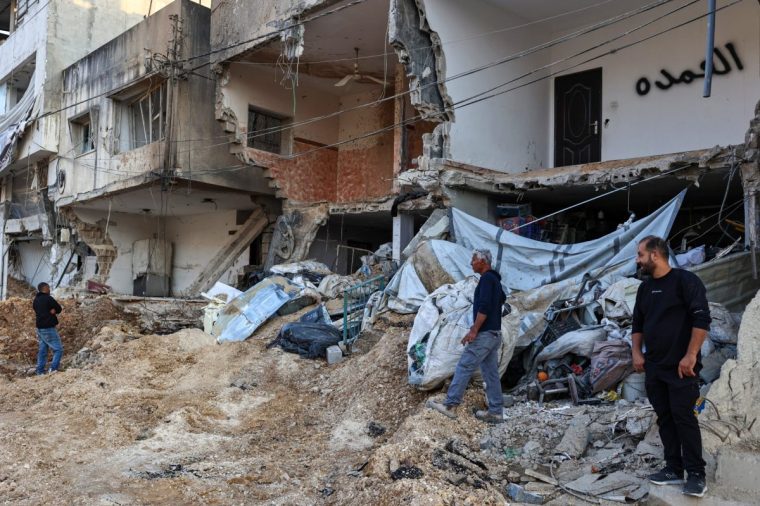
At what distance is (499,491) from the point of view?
4402 mm

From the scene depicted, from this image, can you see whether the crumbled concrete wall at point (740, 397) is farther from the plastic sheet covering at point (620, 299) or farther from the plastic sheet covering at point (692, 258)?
the plastic sheet covering at point (692, 258)

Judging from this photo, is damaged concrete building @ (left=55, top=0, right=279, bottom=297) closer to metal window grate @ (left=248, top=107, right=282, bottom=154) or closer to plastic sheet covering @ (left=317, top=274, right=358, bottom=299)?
metal window grate @ (left=248, top=107, right=282, bottom=154)

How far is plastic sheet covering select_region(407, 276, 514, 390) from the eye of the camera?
6.32 metres

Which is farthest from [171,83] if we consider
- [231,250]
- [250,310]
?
[250,310]

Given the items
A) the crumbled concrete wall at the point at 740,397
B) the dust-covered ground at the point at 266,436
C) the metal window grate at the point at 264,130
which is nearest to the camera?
the crumbled concrete wall at the point at 740,397

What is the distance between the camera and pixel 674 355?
3.77 metres

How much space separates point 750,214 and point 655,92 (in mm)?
3939

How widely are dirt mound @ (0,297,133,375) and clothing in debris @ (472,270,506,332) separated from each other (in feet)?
30.3

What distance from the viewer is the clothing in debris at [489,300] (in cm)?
557

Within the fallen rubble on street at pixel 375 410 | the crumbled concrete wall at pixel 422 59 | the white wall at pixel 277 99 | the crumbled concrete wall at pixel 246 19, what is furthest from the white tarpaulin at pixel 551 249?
the white wall at pixel 277 99

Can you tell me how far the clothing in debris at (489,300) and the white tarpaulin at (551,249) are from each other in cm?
323

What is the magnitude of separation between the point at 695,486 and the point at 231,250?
15.2 m

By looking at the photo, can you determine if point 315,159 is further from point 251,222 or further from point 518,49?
point 518,49

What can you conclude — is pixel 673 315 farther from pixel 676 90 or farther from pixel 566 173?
pixel 676 90
